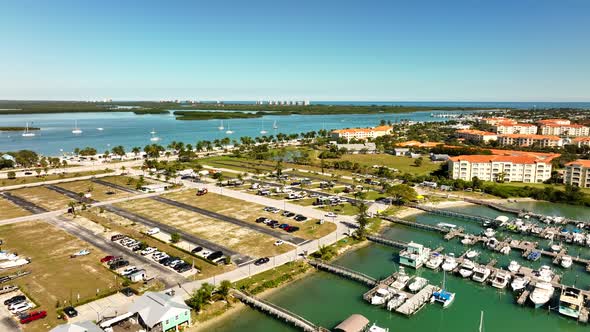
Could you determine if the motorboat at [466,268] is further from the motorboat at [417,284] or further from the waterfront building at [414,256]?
the motorboat at [417,284]

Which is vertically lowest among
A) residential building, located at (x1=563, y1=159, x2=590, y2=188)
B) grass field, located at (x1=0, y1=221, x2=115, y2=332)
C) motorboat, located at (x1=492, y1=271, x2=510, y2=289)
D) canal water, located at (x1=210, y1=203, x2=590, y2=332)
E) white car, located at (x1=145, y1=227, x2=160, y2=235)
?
canal water, located at (x1=210, y1=203, x2=590, y2=332)

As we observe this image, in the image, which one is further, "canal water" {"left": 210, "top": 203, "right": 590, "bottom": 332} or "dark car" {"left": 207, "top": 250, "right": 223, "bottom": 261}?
"dark car" {"left": 207, "top": 250, "right": 223, "bottom": 261}

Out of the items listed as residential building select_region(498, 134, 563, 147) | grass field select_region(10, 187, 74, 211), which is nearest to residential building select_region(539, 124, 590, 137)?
residential building select_region(498, 134, 563, 147)

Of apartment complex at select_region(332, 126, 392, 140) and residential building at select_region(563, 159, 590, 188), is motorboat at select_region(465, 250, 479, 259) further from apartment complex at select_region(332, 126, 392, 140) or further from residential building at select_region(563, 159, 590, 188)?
apartment complex at select_region(332, 126, 392, 140)

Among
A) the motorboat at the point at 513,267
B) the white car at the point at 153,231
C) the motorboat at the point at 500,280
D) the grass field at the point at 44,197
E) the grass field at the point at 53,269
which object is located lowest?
the motorboat at the point at 500,280

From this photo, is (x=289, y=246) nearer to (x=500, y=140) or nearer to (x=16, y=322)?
(x=16, y=322)

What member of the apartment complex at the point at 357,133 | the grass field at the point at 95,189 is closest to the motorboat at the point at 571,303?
the grass field at the point at 95,189
